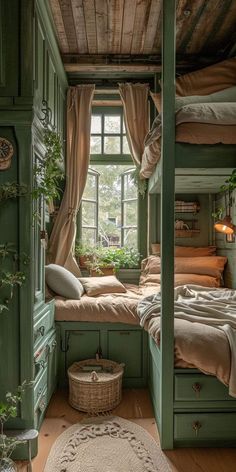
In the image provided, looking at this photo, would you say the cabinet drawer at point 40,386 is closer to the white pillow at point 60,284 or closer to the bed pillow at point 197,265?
the white pillow at point 60,284

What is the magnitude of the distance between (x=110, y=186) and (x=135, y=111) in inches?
35.3

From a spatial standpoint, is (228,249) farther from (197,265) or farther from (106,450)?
(106,450)

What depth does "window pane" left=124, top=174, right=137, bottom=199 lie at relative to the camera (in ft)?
13.3

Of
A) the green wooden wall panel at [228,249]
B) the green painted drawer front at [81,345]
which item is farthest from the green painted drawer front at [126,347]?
the green wooden wall panel at [228,249]

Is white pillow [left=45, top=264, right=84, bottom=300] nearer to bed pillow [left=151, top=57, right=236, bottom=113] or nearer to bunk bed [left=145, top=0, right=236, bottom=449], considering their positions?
bunk bed [left=145, top=0, right=236, bottom=449]

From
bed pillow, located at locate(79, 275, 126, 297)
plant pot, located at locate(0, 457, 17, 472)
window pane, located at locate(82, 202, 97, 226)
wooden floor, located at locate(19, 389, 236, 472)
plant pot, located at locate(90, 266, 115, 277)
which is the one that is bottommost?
wooden floor, located at locate(19, 389, 236, 472)

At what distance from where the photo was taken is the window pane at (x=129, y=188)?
13.3ft

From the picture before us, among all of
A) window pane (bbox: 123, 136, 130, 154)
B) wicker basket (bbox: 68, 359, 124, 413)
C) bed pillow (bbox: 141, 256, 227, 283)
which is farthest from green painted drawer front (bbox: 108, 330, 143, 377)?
window pane (bbox: 123, 136, 130, 154)

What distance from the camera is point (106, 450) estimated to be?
216 cm

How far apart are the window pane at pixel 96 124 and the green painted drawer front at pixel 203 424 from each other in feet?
10.3

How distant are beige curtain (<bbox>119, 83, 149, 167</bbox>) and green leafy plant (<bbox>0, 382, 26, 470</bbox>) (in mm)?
2686

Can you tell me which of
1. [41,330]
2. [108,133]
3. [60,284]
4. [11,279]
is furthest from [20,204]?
[108,133]

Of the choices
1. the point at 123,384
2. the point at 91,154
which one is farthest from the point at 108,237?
the point at 123,384

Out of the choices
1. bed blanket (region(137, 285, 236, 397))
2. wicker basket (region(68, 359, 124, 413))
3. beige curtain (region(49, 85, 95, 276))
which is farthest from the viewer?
beige curtain (region(49, 85, 95, 276))
